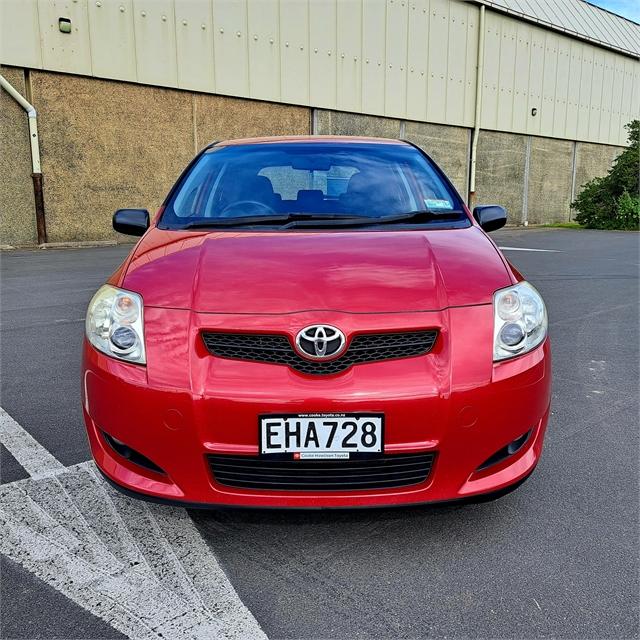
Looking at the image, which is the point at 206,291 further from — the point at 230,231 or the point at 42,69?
the point at 42,69

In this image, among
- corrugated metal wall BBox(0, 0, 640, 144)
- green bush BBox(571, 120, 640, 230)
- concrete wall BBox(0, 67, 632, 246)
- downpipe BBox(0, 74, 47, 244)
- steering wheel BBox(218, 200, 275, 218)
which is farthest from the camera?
green bush BBox(571, 120, 640, 230)

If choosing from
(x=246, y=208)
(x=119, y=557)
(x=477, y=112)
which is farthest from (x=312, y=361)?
(x=477, y=112)

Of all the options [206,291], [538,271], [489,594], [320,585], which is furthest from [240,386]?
[538,271]

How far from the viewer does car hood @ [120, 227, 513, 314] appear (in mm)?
1915

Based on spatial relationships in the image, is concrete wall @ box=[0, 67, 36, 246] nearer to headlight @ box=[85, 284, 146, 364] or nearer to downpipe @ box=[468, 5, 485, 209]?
headlight @ box=[85, 284, 146, 364]

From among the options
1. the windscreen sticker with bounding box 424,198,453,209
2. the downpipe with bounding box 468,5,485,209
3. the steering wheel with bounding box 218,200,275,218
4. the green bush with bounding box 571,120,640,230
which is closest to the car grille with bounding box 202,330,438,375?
the steering wheel with bounding box 218,200,275,218

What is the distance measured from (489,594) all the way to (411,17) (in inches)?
693

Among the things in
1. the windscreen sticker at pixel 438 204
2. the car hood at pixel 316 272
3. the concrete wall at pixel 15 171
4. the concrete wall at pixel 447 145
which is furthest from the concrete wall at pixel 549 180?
the car hood at pixel 316 272

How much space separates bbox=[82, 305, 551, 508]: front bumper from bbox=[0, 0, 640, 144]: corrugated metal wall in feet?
37.7

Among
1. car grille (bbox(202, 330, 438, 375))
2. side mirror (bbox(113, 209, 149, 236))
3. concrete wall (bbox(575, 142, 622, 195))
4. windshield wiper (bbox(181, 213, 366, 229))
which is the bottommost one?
car grille (bbox(202, 330, 438, 375))

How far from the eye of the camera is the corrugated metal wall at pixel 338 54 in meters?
11.7

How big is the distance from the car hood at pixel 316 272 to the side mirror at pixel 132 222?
0.73m

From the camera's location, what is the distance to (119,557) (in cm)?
197

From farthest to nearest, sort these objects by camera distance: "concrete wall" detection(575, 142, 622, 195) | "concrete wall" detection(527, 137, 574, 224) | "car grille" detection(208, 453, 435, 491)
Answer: "concrete wall" detection(575, 142, 622, 195) < "concrete wall" detection(527, 137, 574, 224) < "car grille" detection(208, 453, 435, 491)
